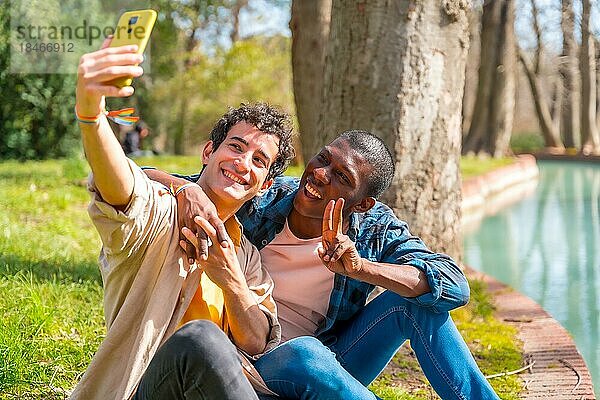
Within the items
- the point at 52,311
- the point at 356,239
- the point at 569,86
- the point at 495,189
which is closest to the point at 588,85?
the point at 569,86

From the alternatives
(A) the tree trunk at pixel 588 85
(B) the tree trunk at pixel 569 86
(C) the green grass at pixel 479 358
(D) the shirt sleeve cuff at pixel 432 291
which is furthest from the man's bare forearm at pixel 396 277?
(B) the tree trunk at pixel 569 86

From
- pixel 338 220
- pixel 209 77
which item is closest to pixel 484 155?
pixel 209 77

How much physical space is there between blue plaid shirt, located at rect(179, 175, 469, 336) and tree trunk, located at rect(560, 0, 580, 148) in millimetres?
24034

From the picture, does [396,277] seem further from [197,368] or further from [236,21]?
[236,21]

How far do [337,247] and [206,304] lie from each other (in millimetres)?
427

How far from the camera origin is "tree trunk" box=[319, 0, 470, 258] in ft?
15.7

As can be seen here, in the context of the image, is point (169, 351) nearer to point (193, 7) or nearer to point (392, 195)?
point (392, 195)

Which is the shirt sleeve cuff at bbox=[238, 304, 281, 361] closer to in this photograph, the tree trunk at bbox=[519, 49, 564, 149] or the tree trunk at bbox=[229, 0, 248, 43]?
the tree trunk at bbox=[229, 0, 248, 43]

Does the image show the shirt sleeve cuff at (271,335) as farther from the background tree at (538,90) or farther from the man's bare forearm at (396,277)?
the background tree at (538,90)

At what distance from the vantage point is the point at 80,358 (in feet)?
12.0

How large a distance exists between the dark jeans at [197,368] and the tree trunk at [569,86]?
82.0 ft

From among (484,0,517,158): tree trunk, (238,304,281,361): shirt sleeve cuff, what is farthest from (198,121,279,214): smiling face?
(484,0,517,158): tree trunk

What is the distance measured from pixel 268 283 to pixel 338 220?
0.34 metres

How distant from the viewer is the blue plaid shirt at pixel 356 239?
9.64 ft
